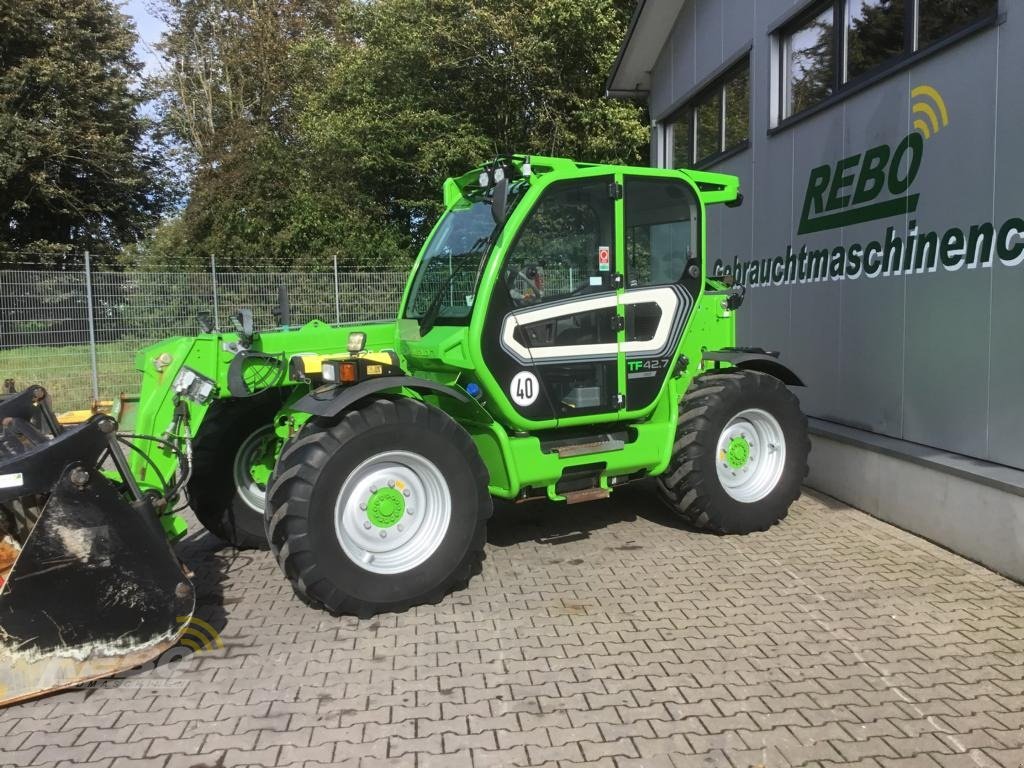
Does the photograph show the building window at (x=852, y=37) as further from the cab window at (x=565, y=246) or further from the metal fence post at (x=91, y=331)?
the metal fence post at (x=91, y=331)

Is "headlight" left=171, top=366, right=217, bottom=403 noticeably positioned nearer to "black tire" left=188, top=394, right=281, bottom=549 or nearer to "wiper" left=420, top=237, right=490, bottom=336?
"black tire" left=188, top=394, right=281, bottom=549

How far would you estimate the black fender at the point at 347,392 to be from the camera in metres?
4.05

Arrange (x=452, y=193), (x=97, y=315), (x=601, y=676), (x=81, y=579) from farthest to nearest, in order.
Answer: (x=97, y=315) < (x=452, y=193) < (x=601, y=676) < (x=81, y=579)

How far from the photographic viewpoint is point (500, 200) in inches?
172

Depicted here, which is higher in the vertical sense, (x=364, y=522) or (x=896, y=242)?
(x=896, y=242)

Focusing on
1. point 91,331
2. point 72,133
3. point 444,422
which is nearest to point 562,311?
point 444,422

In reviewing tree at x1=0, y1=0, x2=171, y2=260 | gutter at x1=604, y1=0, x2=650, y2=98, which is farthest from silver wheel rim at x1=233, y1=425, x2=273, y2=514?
tree at x1=0, y1=0, x2=171, y2=260

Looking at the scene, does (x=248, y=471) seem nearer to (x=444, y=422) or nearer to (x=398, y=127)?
(x=444, y=422)

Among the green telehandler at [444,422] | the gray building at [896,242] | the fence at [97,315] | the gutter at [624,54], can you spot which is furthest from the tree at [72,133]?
the green telehandler at [444,422]

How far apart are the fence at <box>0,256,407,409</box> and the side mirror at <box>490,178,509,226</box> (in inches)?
289

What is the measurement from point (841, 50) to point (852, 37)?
15 centimetres

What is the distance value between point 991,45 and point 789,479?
10.5 feet

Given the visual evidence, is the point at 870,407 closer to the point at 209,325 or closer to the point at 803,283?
the point at 803,283

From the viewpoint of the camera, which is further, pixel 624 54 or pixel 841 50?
pixel 624 54
